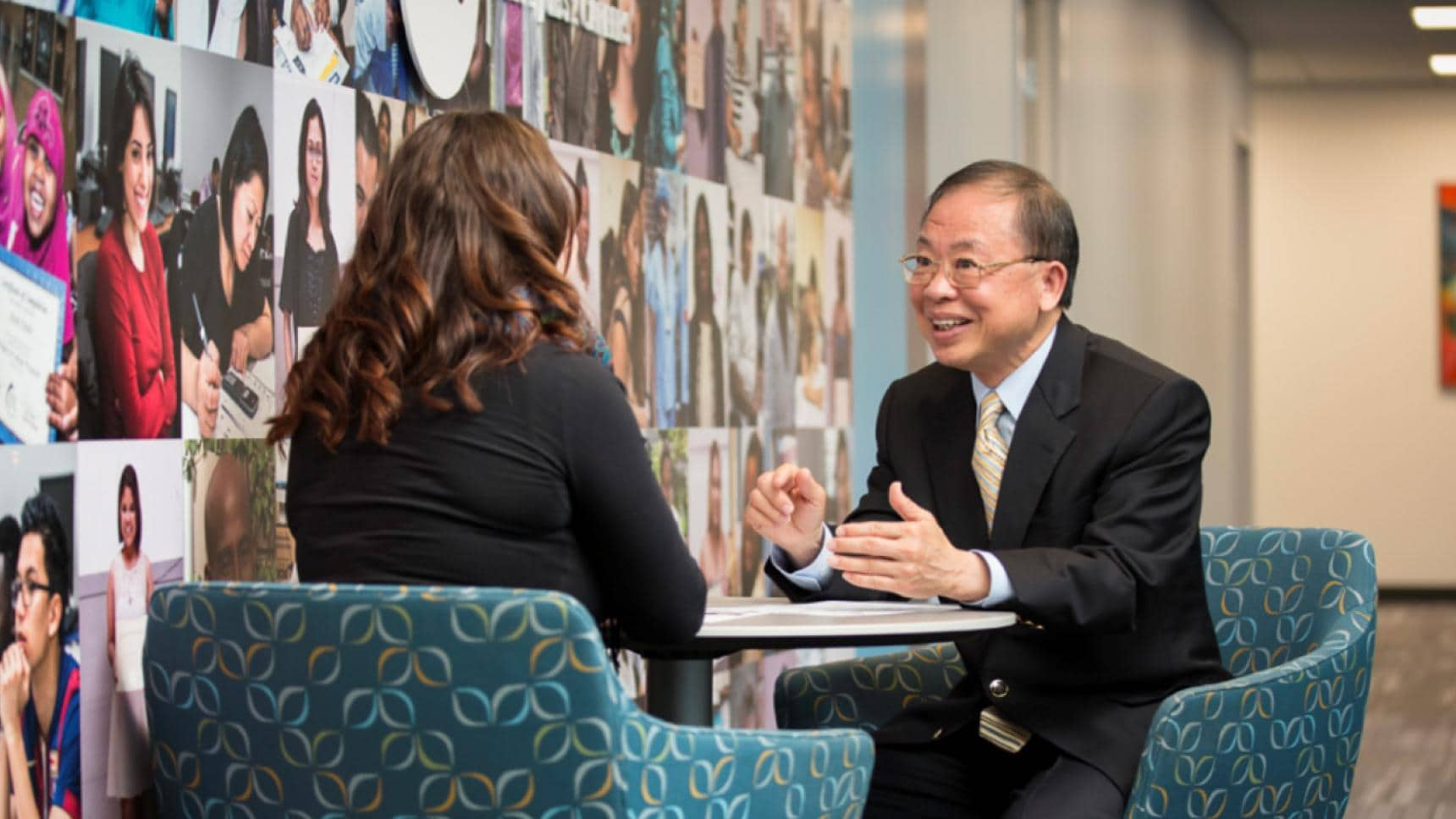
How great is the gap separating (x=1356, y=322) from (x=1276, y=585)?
10.1 metres

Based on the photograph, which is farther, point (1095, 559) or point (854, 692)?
point (854, 692)

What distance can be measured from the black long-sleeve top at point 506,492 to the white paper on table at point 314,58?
114cm

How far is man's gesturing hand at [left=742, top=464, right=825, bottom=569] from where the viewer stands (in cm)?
277

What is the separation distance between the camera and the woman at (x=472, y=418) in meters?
1.99

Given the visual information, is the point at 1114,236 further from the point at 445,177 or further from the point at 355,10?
the point at 445,177

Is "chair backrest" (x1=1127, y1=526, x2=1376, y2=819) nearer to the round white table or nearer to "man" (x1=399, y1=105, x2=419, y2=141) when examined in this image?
the round white table

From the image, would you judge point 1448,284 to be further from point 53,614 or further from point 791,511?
point 53,614

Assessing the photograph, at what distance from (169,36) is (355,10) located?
0.57 meters

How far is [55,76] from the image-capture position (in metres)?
2.46

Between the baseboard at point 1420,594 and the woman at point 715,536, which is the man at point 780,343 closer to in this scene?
the woman at point 715,536

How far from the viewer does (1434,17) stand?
10.3m

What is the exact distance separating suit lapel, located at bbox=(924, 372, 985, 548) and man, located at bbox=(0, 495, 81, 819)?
1308 millimetres

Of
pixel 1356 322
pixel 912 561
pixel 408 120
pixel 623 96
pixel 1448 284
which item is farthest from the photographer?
pixel 1356 322

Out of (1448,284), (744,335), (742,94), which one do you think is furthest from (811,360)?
(1448,284)
